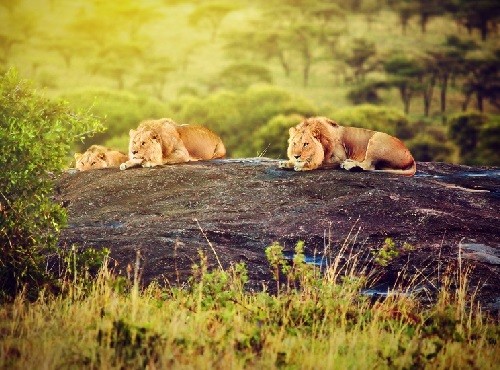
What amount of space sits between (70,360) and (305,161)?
339 inches

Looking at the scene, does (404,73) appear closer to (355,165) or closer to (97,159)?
(97,159)

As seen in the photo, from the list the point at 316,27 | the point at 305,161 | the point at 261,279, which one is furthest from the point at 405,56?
the point at 261,279

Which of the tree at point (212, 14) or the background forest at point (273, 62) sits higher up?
the tree at point (212, 14)

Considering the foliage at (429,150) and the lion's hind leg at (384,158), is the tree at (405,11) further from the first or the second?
the lion's hind leg at (384,158)

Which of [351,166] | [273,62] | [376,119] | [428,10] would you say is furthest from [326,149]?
[428,10]

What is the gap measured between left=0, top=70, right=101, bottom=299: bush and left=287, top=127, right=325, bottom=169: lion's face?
5121 mm

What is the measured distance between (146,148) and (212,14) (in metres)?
66.7

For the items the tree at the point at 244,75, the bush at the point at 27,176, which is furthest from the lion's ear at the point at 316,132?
the tree at the point at 244,75

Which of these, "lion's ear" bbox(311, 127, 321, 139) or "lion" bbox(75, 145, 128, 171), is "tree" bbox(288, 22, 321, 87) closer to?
"lion" bbox(75, 145, 128, 171)

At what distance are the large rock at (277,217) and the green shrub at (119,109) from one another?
1610 inches

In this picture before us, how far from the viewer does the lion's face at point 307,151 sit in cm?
1517

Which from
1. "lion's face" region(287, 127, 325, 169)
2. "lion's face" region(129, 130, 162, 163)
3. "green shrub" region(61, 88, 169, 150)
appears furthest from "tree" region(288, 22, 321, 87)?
"lion's face" region(287, 127, 325, 169)

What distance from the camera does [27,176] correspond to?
10195mm

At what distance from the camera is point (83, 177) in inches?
623
